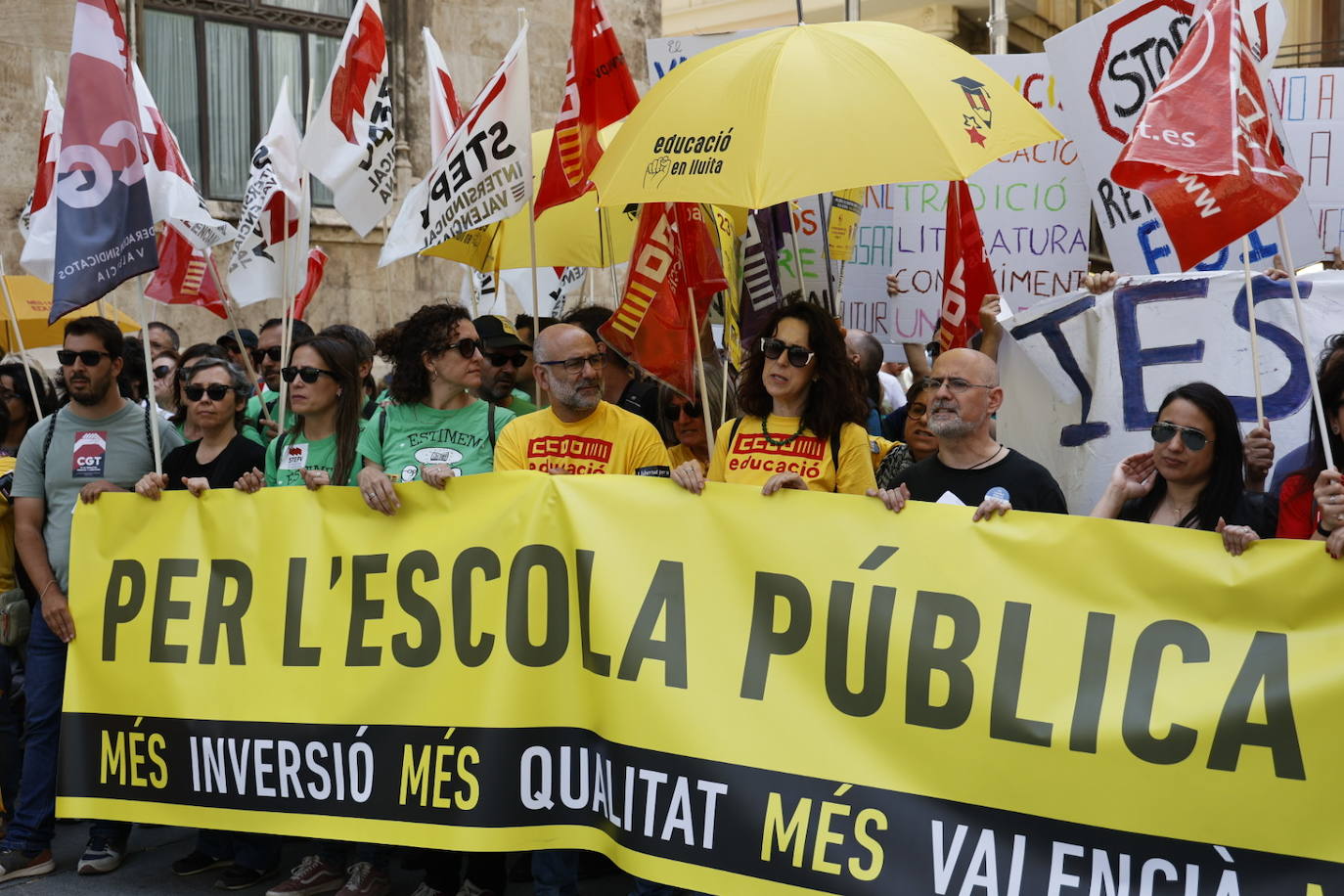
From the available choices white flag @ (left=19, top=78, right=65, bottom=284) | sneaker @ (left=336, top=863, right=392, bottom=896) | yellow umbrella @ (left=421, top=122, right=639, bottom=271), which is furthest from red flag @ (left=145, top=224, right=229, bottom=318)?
sneaker @ (left=336, top=863, right=392, bottom=896)

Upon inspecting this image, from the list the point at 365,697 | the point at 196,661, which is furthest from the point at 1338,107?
the point at 196,661

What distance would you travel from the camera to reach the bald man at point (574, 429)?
16.8 feet

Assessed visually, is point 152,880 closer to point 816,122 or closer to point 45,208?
point 816,122

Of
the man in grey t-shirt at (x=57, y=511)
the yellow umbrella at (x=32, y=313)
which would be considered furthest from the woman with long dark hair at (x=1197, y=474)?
the yellow umbrella at (x=32, y=313)

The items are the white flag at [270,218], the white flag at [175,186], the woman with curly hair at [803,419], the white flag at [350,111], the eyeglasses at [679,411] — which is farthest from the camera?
the white flag at [270,218]

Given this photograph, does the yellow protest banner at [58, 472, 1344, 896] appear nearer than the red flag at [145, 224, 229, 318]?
Yes

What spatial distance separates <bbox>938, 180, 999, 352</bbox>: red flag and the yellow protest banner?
90.8 inches

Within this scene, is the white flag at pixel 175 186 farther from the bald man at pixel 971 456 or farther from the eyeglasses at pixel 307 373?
the bald man at pixel 971 456

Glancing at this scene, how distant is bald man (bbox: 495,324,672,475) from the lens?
5109 mm

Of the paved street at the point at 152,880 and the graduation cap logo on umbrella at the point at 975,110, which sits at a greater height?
the graduation cap logo on umbrella at the point at 975,110

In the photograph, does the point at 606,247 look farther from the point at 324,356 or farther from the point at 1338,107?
the point at 1338,107

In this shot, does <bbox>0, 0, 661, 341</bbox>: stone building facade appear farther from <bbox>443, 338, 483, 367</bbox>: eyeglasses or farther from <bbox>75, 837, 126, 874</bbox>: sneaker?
<bbox>443, 338, 483, 367</bbox>: eyeglasses

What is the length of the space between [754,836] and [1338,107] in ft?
13.9

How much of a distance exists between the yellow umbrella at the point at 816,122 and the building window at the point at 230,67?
9300 millimetres
